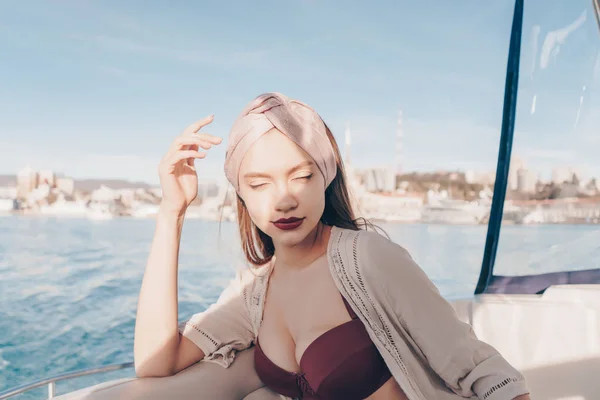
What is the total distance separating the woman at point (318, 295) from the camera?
3.01 feet

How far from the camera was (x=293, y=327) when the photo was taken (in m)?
1.05

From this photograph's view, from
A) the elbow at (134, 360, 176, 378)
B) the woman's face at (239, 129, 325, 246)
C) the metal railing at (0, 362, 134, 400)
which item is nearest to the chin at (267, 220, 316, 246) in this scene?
the woman's face at (239, 129, 325, 246)

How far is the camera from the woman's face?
937 mm

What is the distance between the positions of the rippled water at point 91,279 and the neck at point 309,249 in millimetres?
7815

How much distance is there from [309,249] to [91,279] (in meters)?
16.9

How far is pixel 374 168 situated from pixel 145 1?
13.2 m

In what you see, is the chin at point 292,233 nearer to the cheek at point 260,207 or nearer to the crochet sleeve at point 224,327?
the cheek at point 260,207

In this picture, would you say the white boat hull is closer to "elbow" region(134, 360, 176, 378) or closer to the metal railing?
"elbow" region(134, 360, 176, 378)

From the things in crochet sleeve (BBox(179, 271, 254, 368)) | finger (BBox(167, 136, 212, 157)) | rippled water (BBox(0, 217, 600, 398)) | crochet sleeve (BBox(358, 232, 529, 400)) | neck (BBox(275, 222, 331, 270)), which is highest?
finger (BBox(167, 136, 212, 157))

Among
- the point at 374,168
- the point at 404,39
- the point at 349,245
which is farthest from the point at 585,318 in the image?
the point at 404,39

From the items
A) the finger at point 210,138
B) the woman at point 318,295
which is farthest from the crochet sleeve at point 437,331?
the finger at point 210,138

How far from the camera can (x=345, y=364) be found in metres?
0.94

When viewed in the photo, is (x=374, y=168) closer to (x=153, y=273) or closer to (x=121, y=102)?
(x=121, y=102)

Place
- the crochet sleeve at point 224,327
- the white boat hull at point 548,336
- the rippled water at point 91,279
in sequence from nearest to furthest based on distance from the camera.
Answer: the crochet sleeve at point 224,327 → the white boat hull at point 548,336 → the rippled water at point 91,279
